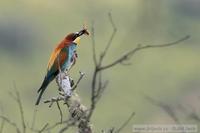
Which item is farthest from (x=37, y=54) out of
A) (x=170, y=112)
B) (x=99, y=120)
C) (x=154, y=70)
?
(x=170, y=112)

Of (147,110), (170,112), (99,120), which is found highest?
(170,112)

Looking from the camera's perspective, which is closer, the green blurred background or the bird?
the bird

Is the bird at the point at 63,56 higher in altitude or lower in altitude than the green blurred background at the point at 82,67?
higher

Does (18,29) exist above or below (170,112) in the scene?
below

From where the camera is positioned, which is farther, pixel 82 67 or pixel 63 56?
pixel 82 67

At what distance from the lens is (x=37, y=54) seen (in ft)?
388

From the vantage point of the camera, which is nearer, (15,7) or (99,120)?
(99,120)

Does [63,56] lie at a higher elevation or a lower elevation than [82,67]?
higher

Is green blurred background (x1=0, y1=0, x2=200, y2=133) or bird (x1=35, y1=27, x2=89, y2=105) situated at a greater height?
bird (x1=35, y1=27, x2=89, y2=105)

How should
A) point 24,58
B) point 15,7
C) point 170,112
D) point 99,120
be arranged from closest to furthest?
1. point 170,112
2. point 99,120
3. point 24,58
4. point 15,7

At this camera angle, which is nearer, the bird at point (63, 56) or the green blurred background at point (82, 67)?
the bird at point (63, 56)

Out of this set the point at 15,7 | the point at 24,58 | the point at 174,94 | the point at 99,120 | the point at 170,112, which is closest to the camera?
the point at 170,112

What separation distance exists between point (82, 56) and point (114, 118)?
1355 centimetres

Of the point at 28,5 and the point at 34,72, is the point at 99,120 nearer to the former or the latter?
the point at 34,72
